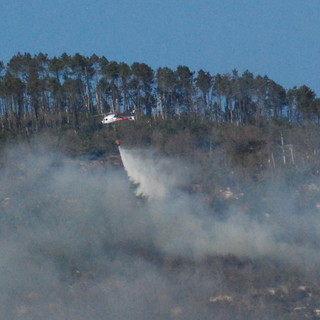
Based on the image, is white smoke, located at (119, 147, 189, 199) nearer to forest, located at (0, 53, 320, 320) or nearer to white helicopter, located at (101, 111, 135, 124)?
forest, located at (0, 53, 320, 320)

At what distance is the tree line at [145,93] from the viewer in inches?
3118

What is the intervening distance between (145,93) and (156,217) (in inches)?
1223

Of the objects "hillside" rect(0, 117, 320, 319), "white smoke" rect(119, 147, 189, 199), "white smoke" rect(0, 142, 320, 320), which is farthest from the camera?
"white smoke" rect(119, 147, 189, 199)

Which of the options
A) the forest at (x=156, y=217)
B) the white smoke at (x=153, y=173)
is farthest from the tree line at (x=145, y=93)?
the white smoke at (x=153, y=173)

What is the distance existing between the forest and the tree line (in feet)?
6.14

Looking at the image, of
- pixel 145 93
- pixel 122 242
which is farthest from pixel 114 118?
pixel 122 242

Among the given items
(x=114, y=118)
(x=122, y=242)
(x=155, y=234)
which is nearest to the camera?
(x=122, y=242)

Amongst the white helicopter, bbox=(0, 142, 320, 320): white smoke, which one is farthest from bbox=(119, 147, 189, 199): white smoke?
the white helicopter

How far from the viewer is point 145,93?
82.1 metres

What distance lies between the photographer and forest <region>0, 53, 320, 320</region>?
4653cm

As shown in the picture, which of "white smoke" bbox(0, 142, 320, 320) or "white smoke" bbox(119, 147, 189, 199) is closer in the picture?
"white smoke" bbox(0, 142, 320, 320)

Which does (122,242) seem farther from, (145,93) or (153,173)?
(145,93)

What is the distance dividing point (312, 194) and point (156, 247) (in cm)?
1179

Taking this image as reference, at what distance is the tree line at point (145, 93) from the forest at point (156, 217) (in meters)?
1.87
